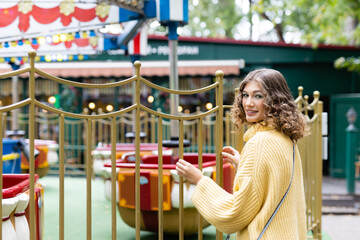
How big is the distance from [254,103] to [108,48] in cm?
599

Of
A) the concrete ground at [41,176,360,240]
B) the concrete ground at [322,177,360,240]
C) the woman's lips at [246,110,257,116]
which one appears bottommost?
the concrete ground at [322,177,360,240]

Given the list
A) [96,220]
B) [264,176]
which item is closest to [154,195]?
[96,220]

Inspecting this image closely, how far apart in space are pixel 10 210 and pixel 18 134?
5.26 metres

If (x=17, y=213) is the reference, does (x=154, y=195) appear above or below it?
below

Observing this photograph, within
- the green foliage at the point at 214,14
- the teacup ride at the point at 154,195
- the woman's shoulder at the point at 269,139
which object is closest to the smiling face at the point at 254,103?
the woman's shoulder at the point at 269,139

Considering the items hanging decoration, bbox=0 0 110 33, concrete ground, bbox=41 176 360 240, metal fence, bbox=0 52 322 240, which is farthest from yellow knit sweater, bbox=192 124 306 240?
hanging decoration, bbox=0 0 110 33

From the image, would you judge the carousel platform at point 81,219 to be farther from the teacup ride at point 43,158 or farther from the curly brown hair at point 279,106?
the curly brown hair at point 279,106

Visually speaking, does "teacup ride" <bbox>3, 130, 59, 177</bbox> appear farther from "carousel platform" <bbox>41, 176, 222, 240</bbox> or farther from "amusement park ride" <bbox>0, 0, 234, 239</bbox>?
"carousel platform" <bbox>41, 176, 222, 240</bbox>

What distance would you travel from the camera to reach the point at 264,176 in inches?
78.2

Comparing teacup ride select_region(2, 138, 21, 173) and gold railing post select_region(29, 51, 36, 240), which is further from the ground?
gold railing post select_region(29, 51, 36, 240)

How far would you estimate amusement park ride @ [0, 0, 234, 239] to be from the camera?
3973 millimetres

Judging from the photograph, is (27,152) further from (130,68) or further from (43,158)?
(130,68)

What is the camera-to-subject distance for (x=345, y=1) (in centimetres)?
1145

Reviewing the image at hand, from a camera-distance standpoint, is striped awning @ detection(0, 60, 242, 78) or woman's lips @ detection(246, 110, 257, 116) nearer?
woman's lips @ detection(246, 110, 257, 116)
